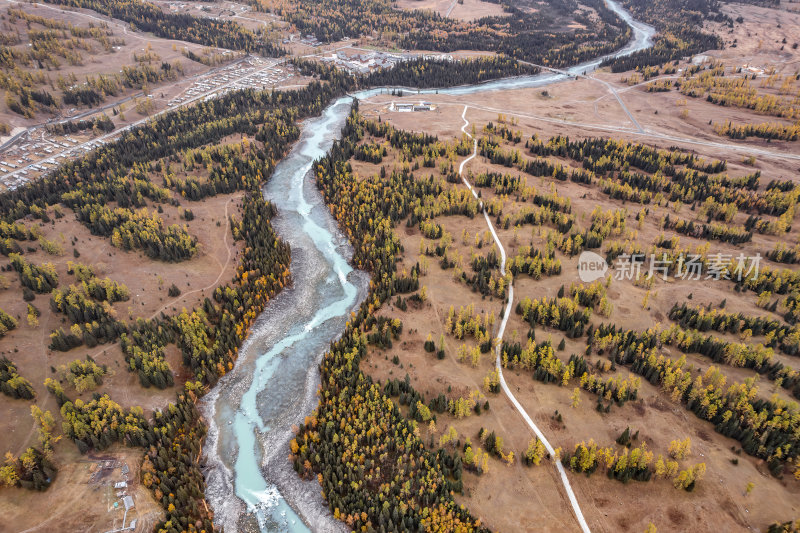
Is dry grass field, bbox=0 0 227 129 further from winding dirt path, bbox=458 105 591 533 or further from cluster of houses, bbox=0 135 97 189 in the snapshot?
winding dirt path, bbox=458 105 591 533

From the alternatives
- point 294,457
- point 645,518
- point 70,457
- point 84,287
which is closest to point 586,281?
point 645,518

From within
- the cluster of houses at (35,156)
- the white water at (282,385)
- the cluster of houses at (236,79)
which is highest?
the cluster of houses at (236,79)

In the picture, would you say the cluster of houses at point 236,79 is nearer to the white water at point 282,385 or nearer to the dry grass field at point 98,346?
the dry grass field at point 98,346

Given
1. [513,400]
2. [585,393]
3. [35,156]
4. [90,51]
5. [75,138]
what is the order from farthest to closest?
[90,51] → [75,138] → [35,156] → [585,393] → [513,400]

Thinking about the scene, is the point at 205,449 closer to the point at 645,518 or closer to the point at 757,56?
the point at 645,518

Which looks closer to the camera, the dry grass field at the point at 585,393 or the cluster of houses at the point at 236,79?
the dry grass field at the point at 585,393

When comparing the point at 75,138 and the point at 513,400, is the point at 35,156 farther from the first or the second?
the point at 513,400

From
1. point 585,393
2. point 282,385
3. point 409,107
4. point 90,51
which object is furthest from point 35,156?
point 585,393

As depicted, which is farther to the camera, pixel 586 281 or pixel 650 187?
pixel 650 187

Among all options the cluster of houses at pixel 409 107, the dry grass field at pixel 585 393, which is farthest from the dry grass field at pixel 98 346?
the cluster of houses at pixel 409 107
